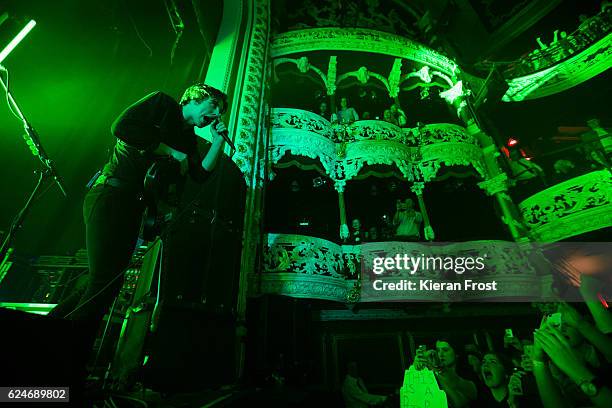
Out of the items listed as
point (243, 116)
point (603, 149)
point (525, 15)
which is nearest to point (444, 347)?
point (603, 149)

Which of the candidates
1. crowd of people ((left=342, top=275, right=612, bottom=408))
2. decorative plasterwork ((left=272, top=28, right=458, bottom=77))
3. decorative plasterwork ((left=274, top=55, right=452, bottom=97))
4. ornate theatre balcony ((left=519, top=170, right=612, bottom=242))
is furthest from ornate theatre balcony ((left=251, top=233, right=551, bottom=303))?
decorative plasterwork ((left=272, top=28, right=458, bottom=77))

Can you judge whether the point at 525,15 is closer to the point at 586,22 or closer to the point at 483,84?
the point at 586,22

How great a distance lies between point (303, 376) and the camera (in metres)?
4.79

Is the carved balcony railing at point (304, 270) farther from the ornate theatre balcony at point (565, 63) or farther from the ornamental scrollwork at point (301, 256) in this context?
the ornate theatre balcony at point (565, 63)

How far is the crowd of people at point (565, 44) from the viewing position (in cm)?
887

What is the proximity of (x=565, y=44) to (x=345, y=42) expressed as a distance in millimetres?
7760

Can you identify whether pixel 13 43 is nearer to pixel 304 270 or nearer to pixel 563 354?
pixel 304 270

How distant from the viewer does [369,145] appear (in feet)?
26.2

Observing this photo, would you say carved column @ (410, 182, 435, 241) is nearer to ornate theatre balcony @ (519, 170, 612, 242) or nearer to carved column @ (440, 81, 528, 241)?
carved column @ (440, 81, 528, 241)

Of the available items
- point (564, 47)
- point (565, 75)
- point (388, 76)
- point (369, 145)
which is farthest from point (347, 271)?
point (564, 47)

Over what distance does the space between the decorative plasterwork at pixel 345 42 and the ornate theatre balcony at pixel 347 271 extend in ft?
21.5

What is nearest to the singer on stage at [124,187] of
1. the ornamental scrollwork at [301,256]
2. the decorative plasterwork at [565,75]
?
the ornamental scrollwork at [301,256]

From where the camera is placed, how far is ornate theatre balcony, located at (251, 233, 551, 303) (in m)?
5.53

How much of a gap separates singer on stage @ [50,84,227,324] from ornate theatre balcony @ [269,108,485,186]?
4741 millimetres
